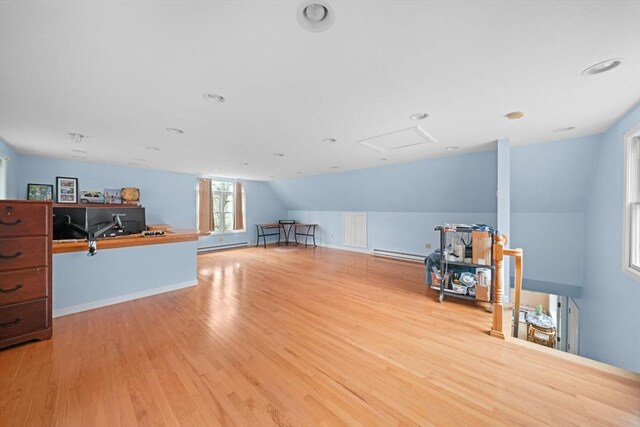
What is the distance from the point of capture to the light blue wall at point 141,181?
4.42 meters

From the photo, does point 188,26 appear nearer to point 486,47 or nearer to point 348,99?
point 348,99

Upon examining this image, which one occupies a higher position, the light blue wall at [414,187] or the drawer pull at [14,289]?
the light blue wall at [414,187]

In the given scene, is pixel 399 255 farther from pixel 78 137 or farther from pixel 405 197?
pixel 78 137

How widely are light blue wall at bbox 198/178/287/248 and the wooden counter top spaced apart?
350 cm

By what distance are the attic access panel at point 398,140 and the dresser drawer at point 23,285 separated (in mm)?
3794

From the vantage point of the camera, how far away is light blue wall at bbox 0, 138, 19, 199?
3364 mm

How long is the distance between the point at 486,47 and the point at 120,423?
122 inches

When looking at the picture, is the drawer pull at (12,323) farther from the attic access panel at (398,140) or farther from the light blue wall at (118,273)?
the attic access panel at (398,140)

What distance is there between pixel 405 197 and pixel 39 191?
762 cm

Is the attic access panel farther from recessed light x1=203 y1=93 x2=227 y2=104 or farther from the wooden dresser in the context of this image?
the wooden dresser

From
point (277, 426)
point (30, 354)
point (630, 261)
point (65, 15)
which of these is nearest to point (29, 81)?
point (65, 15)

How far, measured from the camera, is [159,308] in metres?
2.89

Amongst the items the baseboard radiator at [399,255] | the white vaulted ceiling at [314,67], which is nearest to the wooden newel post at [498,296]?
the white vaulted ceiling at [314,67]

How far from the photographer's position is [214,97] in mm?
1990
